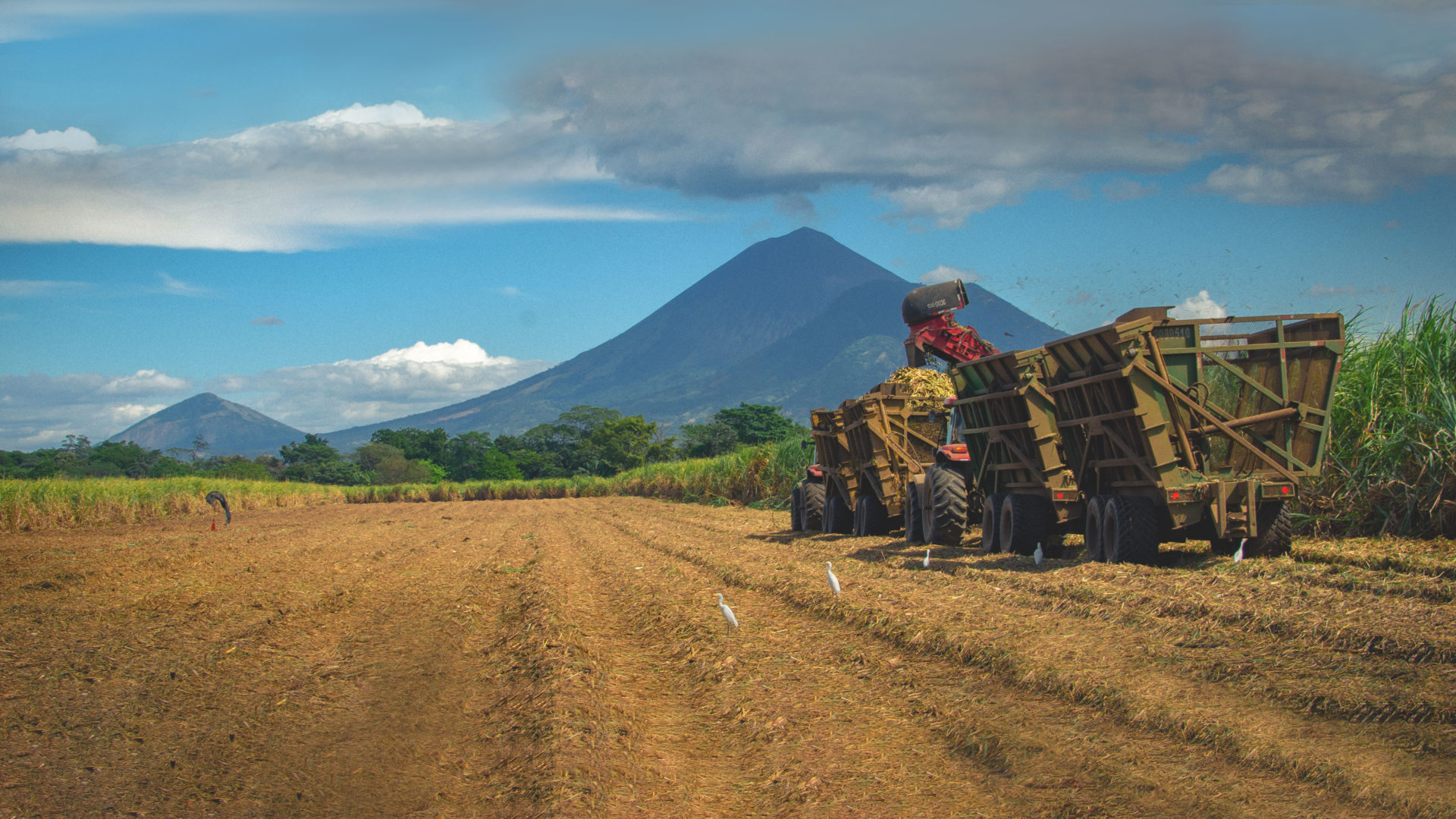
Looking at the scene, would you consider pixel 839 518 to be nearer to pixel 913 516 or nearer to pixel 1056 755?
pixel 913 516

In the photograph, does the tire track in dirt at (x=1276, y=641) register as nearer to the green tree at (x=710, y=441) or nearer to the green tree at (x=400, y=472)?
the green tree at (x=710, y=441)

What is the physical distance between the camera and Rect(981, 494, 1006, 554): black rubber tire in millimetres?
11859

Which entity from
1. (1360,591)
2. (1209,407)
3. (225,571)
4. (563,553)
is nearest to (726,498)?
(563,553)

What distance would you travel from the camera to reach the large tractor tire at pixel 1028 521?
36.4 feet

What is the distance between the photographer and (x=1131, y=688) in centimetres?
540

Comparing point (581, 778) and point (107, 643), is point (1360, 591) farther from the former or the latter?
point (107, 643)

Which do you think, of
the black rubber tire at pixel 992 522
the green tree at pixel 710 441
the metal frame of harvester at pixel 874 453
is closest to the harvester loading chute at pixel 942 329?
the metal frame of harvester at pixel 874 453

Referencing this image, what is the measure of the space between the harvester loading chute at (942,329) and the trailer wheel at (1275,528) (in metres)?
7.25

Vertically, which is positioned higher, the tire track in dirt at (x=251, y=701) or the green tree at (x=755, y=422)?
the green tree at (x=755, y=422)

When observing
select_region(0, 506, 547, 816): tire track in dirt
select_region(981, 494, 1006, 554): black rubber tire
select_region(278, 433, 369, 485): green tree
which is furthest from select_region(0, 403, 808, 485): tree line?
select_region(981, 494, 1006, 554): black rubber tire

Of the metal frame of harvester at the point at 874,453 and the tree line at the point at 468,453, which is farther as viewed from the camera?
the tree line at the point at 468,453

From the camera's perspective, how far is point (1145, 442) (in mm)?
9008

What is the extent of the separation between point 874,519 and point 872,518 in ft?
0.11

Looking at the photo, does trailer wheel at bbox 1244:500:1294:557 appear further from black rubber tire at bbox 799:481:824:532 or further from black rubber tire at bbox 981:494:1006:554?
black rubber tire at bbox 799:481:824:532
